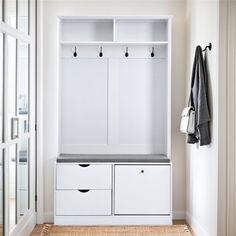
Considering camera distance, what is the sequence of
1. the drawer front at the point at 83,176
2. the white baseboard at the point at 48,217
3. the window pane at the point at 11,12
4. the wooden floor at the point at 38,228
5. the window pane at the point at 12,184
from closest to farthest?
the window pane at the point at 11,12, the window pane at the point at 12,184, the wooden floor at the point at 38,228, the drawer front at the point at 83,176, the white baseboard at the point at 48,217

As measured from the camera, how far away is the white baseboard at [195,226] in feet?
13.1

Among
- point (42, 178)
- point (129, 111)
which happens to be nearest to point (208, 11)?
point (129, 111)

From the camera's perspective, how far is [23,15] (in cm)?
397

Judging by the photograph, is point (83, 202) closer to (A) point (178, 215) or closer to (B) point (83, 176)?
(B) point (83, 176)

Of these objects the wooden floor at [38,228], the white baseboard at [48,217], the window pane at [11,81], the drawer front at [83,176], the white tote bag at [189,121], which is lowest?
the wooden floor at [38,228]

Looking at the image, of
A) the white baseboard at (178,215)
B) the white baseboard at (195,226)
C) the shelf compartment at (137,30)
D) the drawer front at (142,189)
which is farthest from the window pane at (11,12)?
the white baseboard at (178,215)

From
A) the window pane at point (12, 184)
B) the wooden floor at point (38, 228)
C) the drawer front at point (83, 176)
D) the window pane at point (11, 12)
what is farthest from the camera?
the drawer front at point (83, 176)

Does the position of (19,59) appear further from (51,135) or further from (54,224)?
(54,224)

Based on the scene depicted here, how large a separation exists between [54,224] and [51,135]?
3.08 ft

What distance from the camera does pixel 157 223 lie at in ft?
14.5

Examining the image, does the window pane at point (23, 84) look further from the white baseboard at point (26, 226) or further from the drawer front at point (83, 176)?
the white baseboard at point (26, 226)

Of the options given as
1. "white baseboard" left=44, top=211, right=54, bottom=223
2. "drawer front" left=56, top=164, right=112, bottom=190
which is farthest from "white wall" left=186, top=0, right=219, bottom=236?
"white baseboard" left=44, top=211, right=54, bottom=223

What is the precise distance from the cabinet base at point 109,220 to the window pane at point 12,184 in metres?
0.85

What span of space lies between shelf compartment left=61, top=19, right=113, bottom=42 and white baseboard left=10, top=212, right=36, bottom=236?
1931 mm
